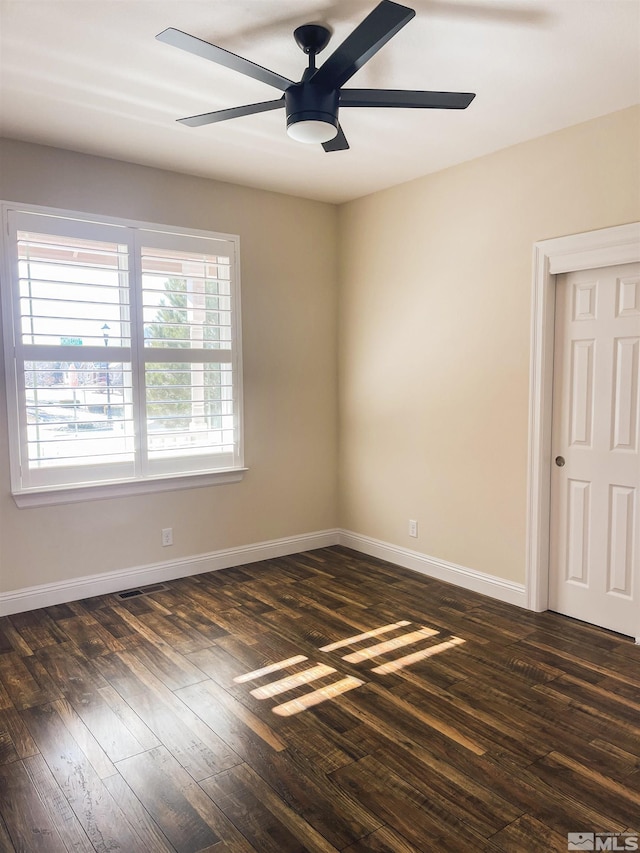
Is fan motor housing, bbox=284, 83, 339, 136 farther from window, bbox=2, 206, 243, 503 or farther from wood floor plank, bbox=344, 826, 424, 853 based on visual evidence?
wood floor plank, bbox=344, 826, 424, 853

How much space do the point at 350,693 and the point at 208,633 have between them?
1.03 m

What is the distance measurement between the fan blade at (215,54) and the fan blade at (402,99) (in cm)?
24

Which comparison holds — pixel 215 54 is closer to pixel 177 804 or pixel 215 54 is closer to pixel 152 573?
pixel 177 804

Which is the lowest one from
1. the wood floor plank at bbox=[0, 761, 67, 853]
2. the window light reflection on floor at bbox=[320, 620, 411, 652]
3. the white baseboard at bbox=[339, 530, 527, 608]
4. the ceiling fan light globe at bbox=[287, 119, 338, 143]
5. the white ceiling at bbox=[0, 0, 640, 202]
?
the wood floor plank at bbox=[0, 761, 67, 853]

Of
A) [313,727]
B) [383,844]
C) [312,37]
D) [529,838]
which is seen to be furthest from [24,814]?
[312,37]

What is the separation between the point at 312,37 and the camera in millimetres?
2455

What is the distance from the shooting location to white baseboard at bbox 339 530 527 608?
391 cm

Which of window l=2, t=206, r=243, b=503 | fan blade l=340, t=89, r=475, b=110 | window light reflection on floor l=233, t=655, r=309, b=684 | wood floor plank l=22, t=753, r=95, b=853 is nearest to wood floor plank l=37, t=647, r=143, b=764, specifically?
wood floor plank l=22, t=753, r=95, b=853

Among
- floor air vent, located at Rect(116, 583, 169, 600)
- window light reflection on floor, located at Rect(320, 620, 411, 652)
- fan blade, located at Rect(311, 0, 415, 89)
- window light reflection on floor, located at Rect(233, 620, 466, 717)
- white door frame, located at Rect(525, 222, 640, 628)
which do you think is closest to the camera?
fan blade, located at Rect(311, 0, 415, 89)

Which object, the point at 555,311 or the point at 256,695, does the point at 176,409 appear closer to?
the point at 256,695

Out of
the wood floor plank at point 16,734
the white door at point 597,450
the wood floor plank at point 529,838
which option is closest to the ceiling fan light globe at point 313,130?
the white door at point 597,450

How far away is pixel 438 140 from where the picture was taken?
362 cm

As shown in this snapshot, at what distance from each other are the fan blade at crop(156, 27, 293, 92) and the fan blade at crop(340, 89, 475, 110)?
0.79 ft

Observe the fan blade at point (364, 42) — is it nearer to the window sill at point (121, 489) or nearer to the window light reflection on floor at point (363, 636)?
the window light reflection on floor at point (363, 636)
